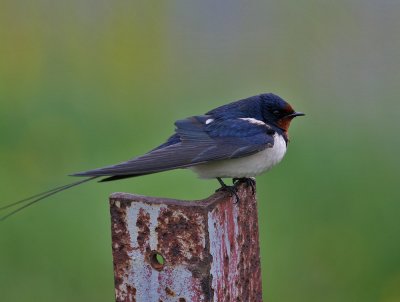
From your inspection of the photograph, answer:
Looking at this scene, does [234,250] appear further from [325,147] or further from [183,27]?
[183,27]

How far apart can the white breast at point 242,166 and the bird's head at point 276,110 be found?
0.39 ft

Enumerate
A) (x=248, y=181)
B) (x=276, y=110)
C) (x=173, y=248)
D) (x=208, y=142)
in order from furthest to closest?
1. (x=276, y=110)
2. (x=208, y=142)
3. (x=248, y=181)
4. (x=173, y=248)

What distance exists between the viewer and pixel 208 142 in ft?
7.77

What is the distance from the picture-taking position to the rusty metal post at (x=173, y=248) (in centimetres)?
168

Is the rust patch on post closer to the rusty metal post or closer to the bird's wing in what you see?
the rusty metal post

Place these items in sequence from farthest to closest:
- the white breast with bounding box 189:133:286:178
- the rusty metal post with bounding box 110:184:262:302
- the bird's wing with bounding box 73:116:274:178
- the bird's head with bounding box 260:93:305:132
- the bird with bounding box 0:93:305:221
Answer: the bird's head with bounding box 260:93:305:132 → the white breast with bounding box 189:133:286:178 → the bird with bounding box 0:93:305:221 → the bird's wing with bounding box 73:116:274:178 → the rusty metal post with bounding box 110:184:262:302

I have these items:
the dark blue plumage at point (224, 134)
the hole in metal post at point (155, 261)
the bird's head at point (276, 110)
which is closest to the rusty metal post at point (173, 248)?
the hole in metal post at point (155, 261)

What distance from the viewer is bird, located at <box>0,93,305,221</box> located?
2258mm

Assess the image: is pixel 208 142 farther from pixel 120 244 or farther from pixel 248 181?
pixel 120 244

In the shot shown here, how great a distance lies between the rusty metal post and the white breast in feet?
1.96

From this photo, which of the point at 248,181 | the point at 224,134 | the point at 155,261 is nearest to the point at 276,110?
the point at 224,134

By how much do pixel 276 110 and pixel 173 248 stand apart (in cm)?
103

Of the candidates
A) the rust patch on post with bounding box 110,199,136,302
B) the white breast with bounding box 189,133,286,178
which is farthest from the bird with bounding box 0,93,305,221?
the rust patch on post with bounding box 110,199,136,302

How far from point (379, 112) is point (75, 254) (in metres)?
1.62
